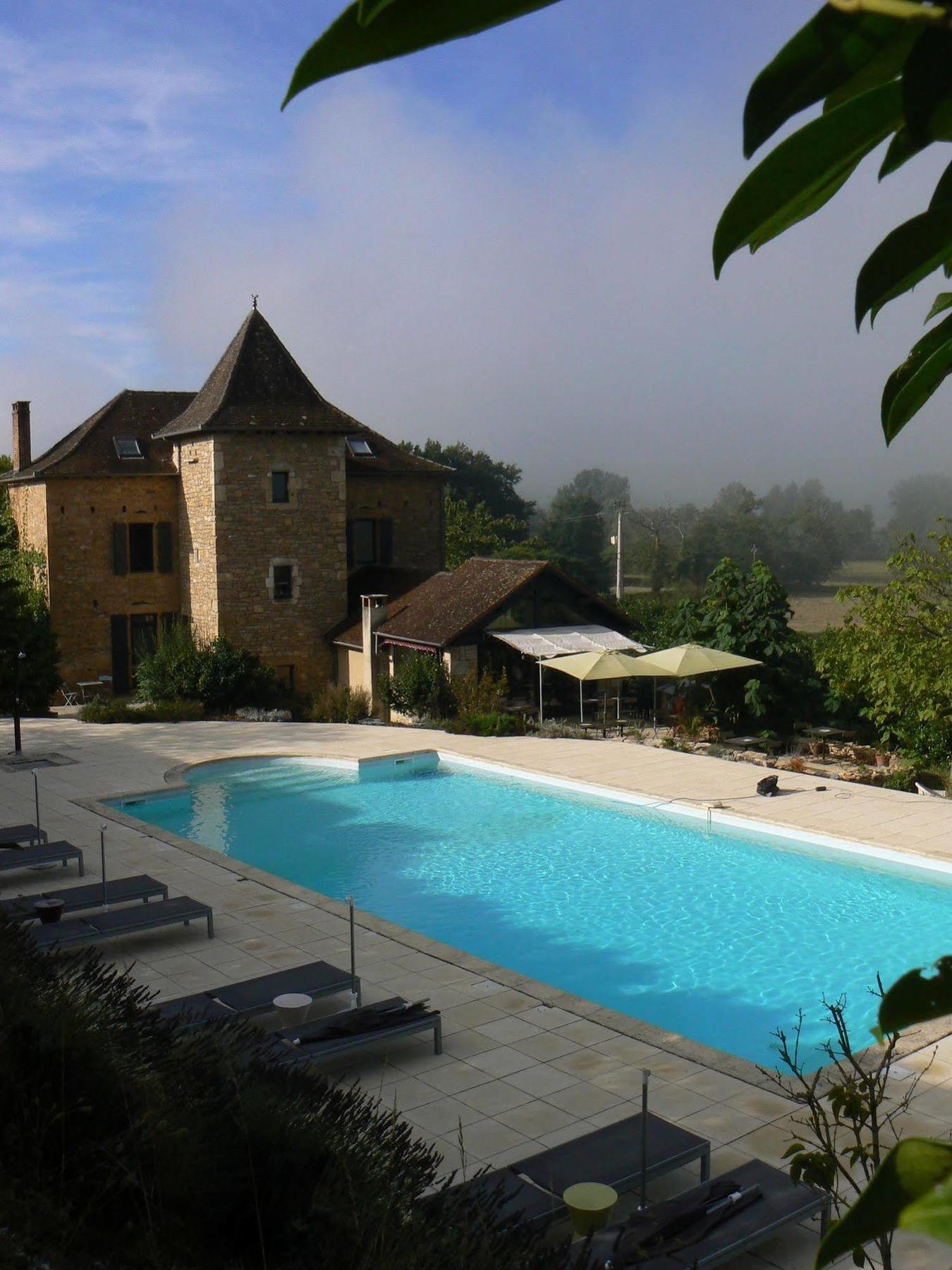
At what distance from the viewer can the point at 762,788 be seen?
1655 cm

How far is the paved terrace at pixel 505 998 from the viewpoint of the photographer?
7.29 m

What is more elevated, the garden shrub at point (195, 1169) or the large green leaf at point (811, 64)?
the large green leaf at point (811, 64)

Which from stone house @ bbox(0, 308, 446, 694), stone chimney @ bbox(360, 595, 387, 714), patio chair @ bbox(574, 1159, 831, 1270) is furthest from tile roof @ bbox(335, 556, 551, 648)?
patio chair @ bbox(574, 1159, 831, 1270)

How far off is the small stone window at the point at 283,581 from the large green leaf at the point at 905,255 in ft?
94.0

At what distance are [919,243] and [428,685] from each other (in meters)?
23.9

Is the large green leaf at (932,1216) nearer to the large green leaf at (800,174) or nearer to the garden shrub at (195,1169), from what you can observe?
the large green leaf at (800,174)

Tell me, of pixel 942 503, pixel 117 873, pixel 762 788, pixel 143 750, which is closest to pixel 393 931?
pixel 117 873

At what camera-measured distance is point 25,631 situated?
85.7 feet

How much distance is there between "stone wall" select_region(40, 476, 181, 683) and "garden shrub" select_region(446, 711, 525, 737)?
1119 centimetres

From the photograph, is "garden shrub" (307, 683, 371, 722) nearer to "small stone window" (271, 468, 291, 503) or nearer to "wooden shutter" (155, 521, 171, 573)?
"small stone window" (271, 468, 291, 503)

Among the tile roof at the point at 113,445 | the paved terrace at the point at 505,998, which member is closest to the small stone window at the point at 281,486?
the tile roof at the point at 113,445

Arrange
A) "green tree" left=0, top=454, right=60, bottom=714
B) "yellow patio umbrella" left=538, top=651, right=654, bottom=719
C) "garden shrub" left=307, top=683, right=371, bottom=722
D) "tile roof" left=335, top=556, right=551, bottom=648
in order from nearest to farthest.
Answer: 1. "yellow patio umbrella" left=538, top=651, right=654, bottom=719
2. "green tree" left=0, top=454, right=60, bottom=714
3. "tile roof" left=335, top=556, right=551, bottom=648
4. "garden shrub" left=307, top=683, right=371, bottom=722

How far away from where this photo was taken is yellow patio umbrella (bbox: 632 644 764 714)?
20.8 meters

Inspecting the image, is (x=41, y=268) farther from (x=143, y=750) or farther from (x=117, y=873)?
(x=117, y=873)
